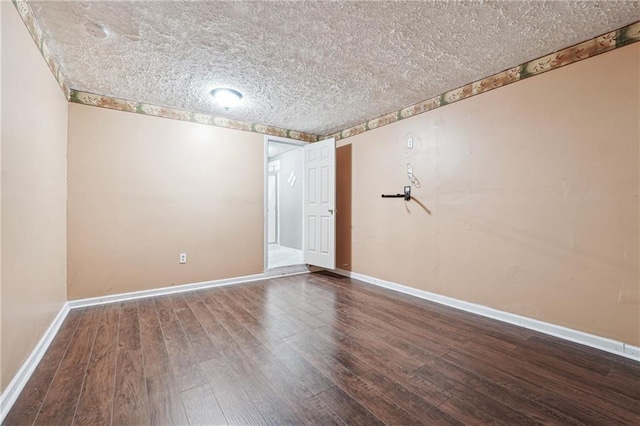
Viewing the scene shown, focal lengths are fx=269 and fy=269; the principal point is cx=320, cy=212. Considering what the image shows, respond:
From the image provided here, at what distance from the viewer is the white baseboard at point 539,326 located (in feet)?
6.29

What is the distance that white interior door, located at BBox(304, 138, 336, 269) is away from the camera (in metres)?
4.06

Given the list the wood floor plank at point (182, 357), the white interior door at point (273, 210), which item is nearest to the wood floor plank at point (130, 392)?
the wood floor plank at point (182, 357)

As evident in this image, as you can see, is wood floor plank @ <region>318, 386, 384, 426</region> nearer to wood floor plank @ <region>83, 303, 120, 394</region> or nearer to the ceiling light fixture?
wood floor plank @ <region>83, 303, 120, 394</region>

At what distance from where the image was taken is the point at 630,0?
165 cm

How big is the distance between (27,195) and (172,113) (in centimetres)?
198

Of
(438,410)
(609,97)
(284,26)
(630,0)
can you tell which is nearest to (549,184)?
(609,97)

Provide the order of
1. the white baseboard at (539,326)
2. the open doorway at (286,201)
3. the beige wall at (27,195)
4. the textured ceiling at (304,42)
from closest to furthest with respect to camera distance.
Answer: the beige wall at (27,195)
the textured ceiling at (304,42)
the white baseboard at (539,326)
the open doorway at (286,201)

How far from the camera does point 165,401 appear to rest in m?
1.45

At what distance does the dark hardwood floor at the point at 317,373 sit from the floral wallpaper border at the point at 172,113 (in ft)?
7.41

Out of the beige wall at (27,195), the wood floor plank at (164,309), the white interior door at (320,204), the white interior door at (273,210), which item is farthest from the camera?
the white interior door at (273,210)

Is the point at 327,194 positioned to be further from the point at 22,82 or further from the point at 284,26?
the point at 22,82

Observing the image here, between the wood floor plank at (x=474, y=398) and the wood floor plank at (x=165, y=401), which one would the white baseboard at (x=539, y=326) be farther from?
the wood floor plank at (x=165, y=401)

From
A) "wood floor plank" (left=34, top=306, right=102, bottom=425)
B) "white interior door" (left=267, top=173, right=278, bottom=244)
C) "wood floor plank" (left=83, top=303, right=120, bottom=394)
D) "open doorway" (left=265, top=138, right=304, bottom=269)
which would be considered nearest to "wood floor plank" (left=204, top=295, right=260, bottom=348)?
"wood floor plank" (left=83, top=303, right=120, bottom=394)

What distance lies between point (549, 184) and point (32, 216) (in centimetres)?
395
